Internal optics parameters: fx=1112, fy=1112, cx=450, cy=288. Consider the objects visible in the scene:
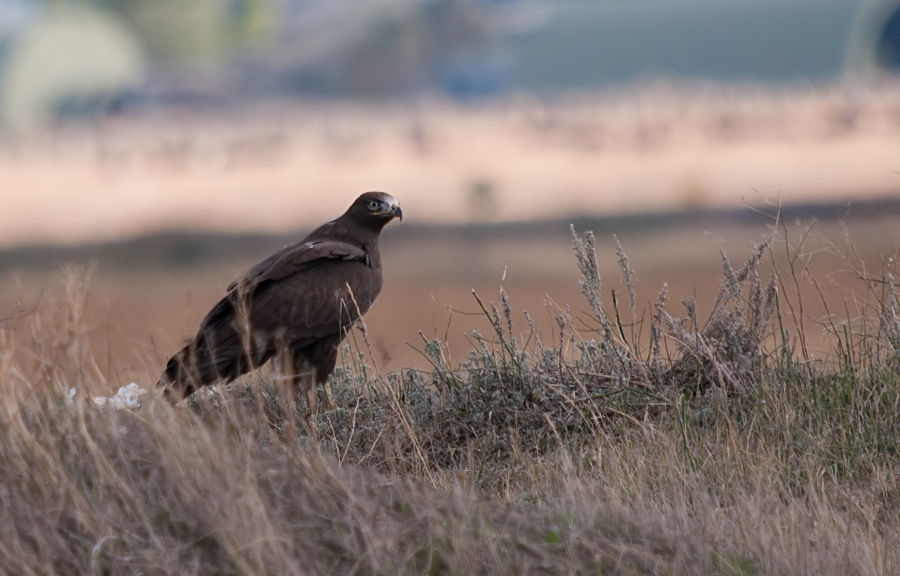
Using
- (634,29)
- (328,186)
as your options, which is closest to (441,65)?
(634,29)

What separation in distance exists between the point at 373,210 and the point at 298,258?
66 cm

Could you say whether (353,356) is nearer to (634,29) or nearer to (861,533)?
(861,533)

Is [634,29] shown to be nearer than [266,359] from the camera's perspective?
No

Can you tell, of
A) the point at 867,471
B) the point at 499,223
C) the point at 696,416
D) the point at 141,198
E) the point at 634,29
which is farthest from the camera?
the point at 634,29

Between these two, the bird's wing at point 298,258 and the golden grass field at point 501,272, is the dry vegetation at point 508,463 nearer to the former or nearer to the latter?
the bird's wing at point 298,258

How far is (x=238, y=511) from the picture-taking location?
3045 millimetres

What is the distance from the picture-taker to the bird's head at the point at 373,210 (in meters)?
6.21

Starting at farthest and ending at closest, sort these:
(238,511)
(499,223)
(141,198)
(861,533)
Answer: (141,198), (499,223), (861,533), (238,511)

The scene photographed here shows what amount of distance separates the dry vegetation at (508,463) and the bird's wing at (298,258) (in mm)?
650

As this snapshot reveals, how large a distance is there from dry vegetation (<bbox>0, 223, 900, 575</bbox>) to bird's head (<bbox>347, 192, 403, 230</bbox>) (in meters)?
1.12

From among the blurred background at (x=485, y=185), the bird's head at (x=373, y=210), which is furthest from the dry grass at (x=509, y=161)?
the bird's head at (x=373, y=210)

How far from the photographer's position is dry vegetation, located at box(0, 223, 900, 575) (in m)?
3.13

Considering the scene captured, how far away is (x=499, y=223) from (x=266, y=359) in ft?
58.9

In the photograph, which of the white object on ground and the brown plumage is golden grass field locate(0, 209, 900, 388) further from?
the white object on ground
